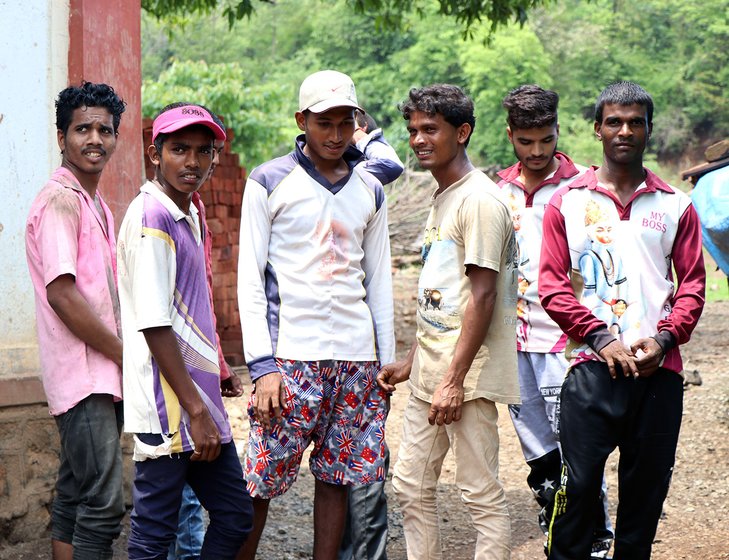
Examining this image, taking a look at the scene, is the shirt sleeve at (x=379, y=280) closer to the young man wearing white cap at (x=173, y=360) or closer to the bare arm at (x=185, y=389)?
the young man wearing white cap at (x=173, y=360)

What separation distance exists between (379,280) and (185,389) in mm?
986

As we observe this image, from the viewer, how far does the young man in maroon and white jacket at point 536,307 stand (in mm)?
4363

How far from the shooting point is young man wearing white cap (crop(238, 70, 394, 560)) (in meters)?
3.59

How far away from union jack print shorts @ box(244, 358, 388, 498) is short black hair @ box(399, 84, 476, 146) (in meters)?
0.94

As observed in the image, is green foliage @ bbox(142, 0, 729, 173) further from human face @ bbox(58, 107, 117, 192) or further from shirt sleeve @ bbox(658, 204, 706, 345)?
shirt sleeve @ bbox(658, 204, 706, 345)

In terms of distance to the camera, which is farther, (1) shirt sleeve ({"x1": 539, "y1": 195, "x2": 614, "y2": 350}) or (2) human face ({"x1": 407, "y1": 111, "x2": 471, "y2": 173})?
(2) human face ({"x1": 407, "y1": 111, "x2": 471, "y2": 173})

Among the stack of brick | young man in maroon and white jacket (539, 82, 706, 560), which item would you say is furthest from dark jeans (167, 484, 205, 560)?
the stack of brick

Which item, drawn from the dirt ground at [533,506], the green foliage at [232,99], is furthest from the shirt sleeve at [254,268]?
the green foliage at [232,99]

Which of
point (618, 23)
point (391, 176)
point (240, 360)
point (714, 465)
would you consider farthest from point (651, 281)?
point (618, 23)

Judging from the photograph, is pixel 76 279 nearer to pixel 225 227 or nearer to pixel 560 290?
pixel 560 290

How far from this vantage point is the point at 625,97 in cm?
358

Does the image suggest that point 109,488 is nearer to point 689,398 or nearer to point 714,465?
point 714,465

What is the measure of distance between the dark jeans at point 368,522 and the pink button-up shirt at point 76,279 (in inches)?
46.9

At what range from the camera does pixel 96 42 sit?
15.5ft
